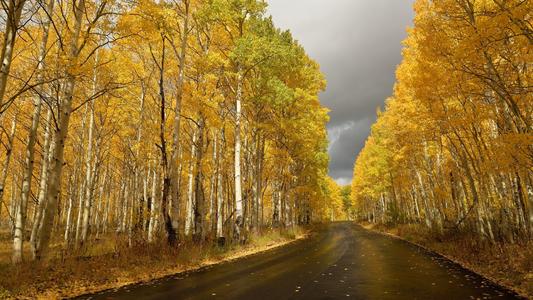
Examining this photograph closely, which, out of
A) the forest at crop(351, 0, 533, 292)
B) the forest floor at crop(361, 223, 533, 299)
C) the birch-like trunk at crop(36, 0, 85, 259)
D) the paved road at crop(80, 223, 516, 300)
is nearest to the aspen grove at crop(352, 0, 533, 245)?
the forest at crop(351, 0, 533, 292)

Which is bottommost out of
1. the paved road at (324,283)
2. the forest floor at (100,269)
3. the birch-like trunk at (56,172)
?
the paved road at (324,283)

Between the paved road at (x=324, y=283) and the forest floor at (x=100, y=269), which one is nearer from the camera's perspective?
the paved road at (x=324, y=283)

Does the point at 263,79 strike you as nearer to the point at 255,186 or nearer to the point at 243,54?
the point at 243,54

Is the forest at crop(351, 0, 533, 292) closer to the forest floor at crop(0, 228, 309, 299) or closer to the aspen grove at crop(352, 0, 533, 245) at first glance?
the aspen grove at crop(352, 0, 533, 245)

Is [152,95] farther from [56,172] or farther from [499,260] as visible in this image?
[499,260]


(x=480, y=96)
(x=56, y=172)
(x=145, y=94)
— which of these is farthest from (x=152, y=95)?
(x=480, y=96)

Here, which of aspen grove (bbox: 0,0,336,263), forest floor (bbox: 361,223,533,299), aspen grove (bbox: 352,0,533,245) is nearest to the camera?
forest floor (bbox: 361,223,533,299)

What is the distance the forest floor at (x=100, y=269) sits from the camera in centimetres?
701

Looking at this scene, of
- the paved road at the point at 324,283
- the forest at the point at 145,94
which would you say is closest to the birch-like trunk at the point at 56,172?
the forest at the point at 145,94

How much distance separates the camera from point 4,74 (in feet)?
21.7

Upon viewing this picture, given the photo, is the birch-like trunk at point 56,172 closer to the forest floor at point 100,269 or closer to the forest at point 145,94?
the forest at point 145,94

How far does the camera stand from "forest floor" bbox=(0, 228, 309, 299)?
23.0 ft

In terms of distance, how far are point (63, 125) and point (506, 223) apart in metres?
14.6

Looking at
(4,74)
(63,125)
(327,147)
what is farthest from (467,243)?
(327,147)
